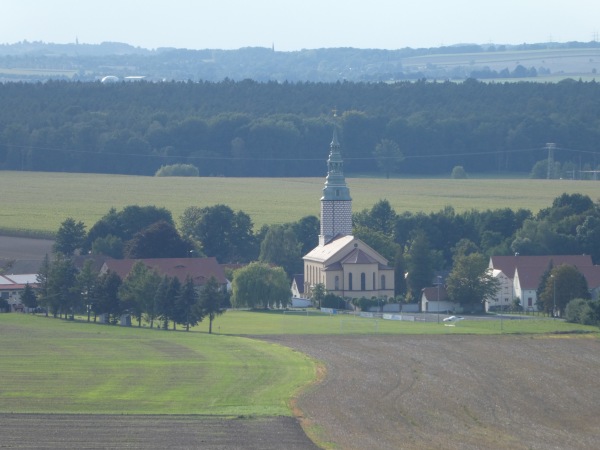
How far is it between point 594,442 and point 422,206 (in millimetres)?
93602

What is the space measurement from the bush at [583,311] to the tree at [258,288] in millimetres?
17136

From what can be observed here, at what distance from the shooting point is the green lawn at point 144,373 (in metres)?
56.8

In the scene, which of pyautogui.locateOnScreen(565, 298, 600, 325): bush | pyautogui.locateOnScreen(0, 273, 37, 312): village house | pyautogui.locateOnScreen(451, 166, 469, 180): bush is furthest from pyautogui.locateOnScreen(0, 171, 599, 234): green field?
pyautogui.locateOnScreen(565, 298, 600, 325): bush

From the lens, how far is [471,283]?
100812mm

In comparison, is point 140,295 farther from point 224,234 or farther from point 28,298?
point 224,234

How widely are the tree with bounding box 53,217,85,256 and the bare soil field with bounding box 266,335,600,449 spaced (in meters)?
38.5

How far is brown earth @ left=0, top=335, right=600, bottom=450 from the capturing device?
5088 centimetres

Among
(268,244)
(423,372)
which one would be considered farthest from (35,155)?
(423,372)

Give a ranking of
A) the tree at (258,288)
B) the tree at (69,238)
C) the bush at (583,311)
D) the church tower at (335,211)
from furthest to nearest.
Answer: the tree at (69,238), the church tower at (335,211), the tree at (258,288), the bush at (583,311)

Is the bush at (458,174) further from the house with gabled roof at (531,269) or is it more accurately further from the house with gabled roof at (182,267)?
the house with gabled roof at (182,267)

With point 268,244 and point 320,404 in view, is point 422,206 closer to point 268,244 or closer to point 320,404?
point 268,244

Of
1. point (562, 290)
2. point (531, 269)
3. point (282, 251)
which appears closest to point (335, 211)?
point (282, 251)

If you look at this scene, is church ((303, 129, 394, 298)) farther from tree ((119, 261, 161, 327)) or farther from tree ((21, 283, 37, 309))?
tree ((119, 261, 161, 327))

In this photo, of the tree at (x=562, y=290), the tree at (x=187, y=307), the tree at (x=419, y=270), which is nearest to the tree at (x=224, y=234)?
the tree at (x=419, y=270)
